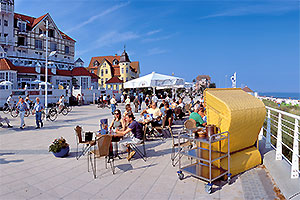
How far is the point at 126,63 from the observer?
5119 cm

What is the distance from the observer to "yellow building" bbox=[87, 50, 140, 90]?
51.3m

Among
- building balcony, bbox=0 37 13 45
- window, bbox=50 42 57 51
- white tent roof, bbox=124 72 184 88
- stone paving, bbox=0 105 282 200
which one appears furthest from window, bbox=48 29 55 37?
stone paving, bbox=0 105 282 200

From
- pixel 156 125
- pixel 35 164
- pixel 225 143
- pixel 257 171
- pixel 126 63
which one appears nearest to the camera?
pixel 225 143

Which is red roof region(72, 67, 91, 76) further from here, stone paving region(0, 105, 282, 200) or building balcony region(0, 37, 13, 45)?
stone paving region(0, 105, 282, 200)

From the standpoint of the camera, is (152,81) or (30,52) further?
(30,52)

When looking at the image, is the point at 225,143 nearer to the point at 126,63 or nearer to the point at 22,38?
the point at 22,38

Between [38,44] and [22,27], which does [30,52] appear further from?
[22,27]

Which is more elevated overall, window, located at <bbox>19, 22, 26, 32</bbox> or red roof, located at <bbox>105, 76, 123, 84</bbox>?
window, located at <bbox>19, 22, 26, 32</bbox>

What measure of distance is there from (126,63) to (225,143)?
48165 millimetres

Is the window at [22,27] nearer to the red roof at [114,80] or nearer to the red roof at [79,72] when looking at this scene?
the red roof at [79,72]

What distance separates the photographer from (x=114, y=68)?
53.9 metres

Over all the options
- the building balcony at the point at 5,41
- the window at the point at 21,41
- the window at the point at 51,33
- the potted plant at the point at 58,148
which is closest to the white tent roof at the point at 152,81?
the potted plant at the point at 58,148

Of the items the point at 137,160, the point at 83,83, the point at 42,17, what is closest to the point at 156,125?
the point at 137,160

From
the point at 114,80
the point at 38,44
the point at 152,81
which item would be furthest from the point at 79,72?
the point at 152,81
